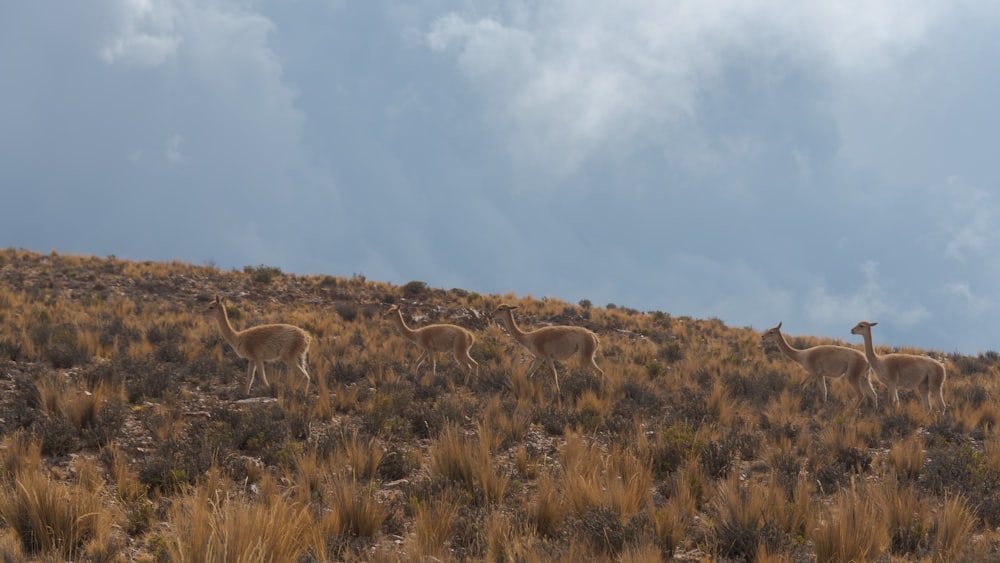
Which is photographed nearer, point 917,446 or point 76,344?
point 917,446

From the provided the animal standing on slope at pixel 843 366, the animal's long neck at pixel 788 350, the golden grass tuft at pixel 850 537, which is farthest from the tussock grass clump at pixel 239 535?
the animal's long neck at pixel 788 350

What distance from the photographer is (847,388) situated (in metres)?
14.4

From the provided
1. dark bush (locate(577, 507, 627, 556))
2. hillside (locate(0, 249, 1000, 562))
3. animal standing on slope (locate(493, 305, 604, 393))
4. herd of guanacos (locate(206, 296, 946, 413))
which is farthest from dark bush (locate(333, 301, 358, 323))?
dark bush (locate(577, 507, 627, 556))

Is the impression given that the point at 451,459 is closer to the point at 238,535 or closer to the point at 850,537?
the point at 238,535

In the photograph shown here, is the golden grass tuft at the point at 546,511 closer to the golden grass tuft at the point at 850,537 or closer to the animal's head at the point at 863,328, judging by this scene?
the golden grass tuft at the point at 850,537

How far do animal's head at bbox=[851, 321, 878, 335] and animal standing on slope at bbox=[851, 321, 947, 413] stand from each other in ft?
1.44

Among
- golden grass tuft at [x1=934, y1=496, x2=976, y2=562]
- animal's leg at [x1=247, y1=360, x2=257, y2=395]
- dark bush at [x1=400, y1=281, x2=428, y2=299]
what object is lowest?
golden grass tuft at [x1=934, y1=496, x2=976, y2=562]

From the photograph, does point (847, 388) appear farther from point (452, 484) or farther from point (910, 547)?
point (452, 484)

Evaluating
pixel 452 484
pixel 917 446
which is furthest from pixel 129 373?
pixel 917 446

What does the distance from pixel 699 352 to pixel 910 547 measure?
15078mm

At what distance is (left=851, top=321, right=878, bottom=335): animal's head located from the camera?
1250 centimetres

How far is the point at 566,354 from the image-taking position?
1300 cm

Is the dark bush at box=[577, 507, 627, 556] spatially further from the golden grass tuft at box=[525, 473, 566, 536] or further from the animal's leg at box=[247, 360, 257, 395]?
the animal's leg at box=[247, 360, 257, 395]

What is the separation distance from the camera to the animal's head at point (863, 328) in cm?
1250
